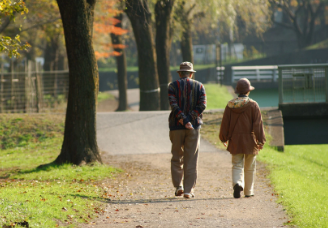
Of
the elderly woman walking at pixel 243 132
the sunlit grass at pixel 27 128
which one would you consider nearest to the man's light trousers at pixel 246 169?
the elderly woman walking at pixel 243 132

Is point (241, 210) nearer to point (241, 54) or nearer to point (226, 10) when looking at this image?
point (226, 10)

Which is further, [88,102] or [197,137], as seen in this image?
[88,102]

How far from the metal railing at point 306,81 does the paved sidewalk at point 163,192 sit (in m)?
3.33

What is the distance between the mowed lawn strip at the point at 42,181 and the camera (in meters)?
5.76

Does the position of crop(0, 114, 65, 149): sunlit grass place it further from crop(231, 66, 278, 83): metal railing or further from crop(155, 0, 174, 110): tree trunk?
crop(231, 66, 278, 83): metal railing

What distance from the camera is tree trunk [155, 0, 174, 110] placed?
60.2 ft

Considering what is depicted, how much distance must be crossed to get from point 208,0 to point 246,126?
1389cm

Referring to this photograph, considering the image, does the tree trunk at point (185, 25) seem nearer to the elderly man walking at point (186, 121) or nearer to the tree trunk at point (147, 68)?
the tree trunk at point (147, 68)

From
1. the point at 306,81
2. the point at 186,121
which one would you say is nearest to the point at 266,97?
the point at 306,81

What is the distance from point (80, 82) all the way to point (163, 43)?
30.7ft

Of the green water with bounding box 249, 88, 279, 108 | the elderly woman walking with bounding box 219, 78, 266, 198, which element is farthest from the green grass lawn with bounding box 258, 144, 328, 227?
the green water with bounding box 249, 88, 279, 108

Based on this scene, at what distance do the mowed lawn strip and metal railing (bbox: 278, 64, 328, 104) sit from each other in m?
6.80

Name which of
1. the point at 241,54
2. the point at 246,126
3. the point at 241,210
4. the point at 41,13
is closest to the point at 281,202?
the point at 241,210

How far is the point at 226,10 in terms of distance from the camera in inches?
822
